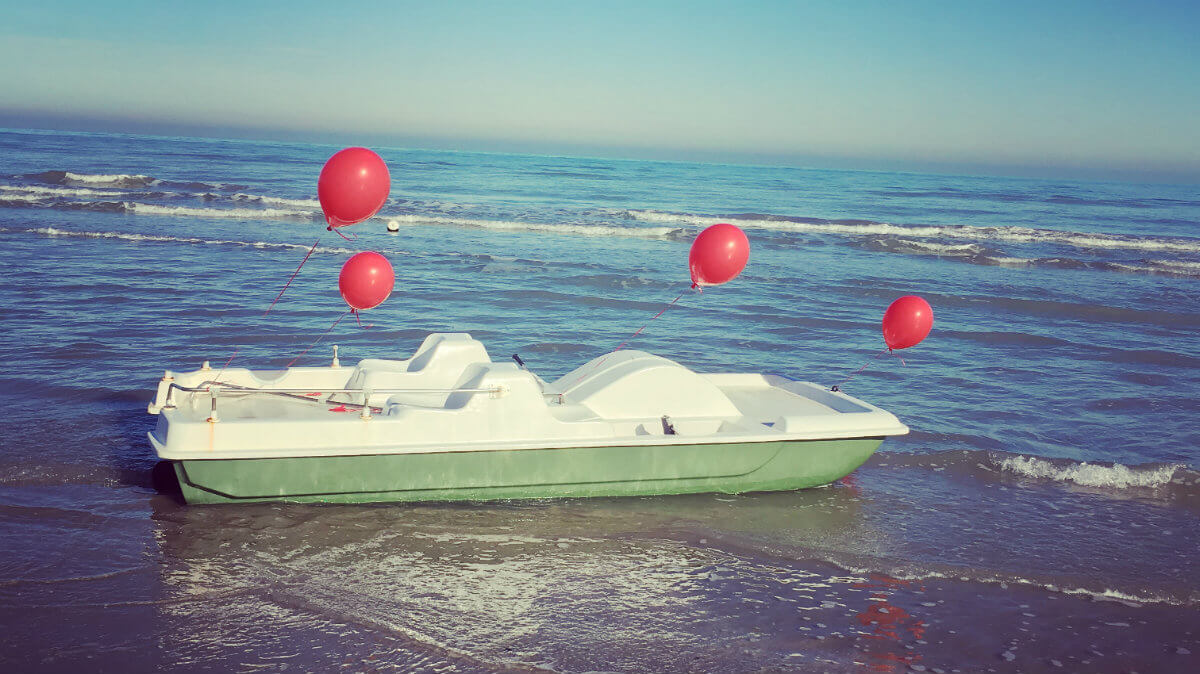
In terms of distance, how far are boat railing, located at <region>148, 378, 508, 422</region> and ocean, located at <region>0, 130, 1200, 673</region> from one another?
73 centimetres

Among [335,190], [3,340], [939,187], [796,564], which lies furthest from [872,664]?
[939,187]

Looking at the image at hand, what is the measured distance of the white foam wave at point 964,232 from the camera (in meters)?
26.0

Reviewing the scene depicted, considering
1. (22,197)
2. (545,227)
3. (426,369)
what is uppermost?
(22,197)

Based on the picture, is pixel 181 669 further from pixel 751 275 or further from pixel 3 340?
pixel 751 275

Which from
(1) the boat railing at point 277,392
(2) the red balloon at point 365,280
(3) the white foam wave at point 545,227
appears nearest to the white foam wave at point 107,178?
(3) the white foam wave at point 545,227

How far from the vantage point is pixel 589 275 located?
55.6 feet

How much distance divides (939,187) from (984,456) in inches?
1712

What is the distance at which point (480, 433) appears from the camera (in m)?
6.07

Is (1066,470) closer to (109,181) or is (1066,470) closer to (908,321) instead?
(908,321)

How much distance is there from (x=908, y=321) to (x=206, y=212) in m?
20.8

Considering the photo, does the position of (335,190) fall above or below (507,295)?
above

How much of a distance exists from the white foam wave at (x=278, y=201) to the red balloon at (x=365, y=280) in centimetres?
1972

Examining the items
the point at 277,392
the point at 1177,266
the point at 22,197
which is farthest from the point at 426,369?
the point at 22,197

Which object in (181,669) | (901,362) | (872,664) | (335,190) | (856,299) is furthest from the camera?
(856,299)
